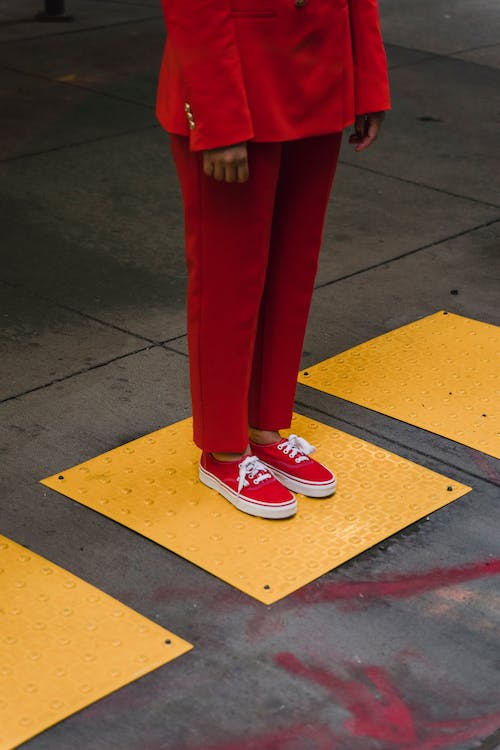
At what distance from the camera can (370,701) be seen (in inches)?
107

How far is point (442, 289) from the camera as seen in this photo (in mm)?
5117

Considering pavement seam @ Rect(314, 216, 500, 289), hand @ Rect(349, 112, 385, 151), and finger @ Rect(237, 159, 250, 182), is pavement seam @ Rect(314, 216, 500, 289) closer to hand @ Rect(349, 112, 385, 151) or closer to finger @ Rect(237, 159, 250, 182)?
hand @ Rect(349, 112, 385, 151)

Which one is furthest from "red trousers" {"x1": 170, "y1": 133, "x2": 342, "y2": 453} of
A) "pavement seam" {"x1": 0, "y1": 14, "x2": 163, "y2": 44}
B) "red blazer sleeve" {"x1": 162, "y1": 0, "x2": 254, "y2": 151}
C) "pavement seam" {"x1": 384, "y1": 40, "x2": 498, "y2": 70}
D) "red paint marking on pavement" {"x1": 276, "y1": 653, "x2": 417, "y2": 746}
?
"pavement seam" {"x1": 0, "y1": 14, "x2": 163, "y2": 44}

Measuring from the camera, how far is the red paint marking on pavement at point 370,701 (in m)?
2.63

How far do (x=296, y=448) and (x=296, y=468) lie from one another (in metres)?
0.10

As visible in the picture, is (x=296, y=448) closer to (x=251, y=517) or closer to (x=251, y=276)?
(x=251, y=517)

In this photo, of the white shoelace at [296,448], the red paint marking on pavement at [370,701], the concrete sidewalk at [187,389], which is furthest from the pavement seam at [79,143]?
the red paint marking on pavement at [370,701]

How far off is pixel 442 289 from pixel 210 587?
2385 millimetres

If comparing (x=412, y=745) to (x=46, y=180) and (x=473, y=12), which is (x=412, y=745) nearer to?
(x=46, y=180)

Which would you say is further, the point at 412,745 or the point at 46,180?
the point at 46,180

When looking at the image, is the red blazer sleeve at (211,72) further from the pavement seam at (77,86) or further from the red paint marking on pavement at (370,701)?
the pavement seam at (77,86)

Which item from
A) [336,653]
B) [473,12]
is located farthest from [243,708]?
[473,12]

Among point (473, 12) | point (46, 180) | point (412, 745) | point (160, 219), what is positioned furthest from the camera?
point (473, 12)

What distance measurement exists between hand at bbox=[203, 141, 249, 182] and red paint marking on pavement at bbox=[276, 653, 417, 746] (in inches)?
45.0
